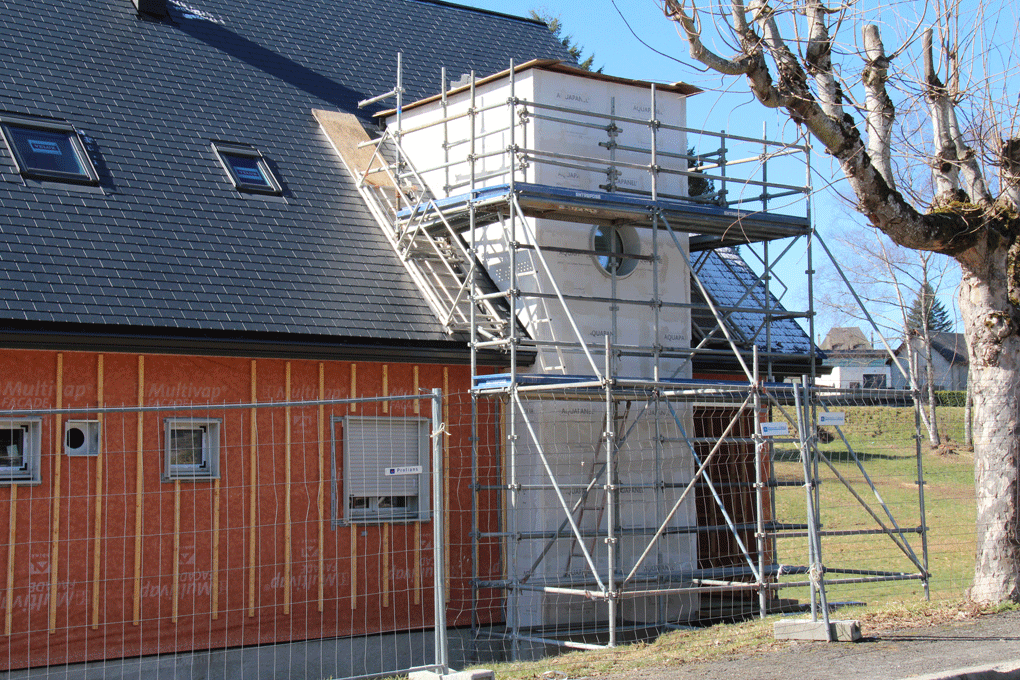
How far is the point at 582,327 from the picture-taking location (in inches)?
493

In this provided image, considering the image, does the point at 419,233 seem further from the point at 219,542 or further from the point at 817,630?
the point at 817,630

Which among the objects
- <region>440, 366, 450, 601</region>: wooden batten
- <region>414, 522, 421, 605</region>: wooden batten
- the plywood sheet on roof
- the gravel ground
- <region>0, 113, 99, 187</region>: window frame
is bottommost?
the gravel ground

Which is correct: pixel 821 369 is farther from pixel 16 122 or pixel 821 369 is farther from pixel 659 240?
pixel 16 122

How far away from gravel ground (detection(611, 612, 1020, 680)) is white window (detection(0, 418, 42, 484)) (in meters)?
5.54

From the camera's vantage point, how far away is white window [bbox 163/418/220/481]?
10.2 meters

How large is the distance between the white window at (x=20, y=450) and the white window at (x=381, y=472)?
2868mm

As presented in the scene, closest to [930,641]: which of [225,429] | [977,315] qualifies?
[977,315]

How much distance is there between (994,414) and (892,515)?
6.59 metres

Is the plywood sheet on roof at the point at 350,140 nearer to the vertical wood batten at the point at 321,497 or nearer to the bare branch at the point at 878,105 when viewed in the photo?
the vertical wood batten at the point at 321,497

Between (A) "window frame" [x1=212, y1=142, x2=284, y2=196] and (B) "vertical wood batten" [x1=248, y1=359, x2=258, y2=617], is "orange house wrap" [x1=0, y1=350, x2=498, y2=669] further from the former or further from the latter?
(A) "window frame" [x1=212, y1=142, x2=284, y2=196]

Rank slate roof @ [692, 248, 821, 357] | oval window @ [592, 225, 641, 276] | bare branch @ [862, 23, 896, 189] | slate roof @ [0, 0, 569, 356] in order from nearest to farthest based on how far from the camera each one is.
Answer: slate roof @ [0, 0, 569, 356] → bare branch @ [862, 23, 896, 189] → oval window @ [592, 225, 641, 276] → slate roof @ [692, 248, 821, 357]

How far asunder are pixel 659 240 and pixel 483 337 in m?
2.83

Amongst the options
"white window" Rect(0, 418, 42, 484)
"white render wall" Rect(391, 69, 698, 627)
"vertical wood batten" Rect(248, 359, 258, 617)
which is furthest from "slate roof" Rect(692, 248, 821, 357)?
"white window" Rect(0, 418, 42, 484)

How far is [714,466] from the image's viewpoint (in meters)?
14.2
